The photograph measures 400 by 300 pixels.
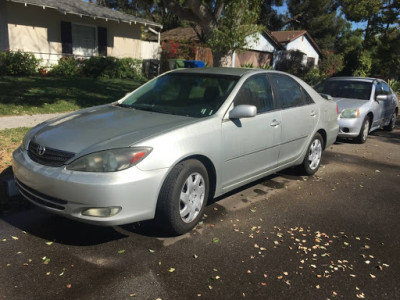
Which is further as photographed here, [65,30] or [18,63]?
[65,30]

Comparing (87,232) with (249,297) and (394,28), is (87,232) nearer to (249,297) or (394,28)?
(249,297)

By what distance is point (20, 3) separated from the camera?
15.3 m

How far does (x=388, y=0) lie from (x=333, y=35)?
2980 centimetres

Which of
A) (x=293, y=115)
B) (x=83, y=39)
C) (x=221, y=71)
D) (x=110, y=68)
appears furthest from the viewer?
(x=83, y=39)

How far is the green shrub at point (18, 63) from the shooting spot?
47.7ft

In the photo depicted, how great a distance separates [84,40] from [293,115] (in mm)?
15476

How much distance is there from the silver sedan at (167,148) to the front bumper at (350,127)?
3.36 m

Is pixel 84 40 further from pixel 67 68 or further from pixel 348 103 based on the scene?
pixel 348 103

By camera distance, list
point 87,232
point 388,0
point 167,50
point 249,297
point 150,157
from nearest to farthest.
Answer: point 249,297, point 150,157, point 87,232, point 388,0, point 167,50

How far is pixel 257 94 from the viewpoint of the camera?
183 inches

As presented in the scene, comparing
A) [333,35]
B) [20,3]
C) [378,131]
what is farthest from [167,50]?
[333,35]

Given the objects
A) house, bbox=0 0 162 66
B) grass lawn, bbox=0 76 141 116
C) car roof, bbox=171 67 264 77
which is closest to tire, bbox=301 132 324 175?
car roof, bbox=171 67 264 77

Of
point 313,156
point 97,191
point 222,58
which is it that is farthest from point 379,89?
point 97,191

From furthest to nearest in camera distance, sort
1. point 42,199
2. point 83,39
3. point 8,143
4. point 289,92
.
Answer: point 83,39, point 8,143, point 289,92, point 42,199
